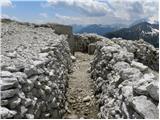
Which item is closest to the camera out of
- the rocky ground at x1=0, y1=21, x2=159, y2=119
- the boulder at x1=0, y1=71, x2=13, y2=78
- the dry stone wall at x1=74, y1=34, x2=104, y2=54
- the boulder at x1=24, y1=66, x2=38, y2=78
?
the rocky ground at x1=0, y1=21, x2=159, y2=119

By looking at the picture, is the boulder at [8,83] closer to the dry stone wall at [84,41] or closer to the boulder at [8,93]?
the boulder at [8,93]

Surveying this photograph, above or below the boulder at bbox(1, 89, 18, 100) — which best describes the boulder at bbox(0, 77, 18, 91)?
above

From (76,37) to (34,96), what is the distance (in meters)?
39.5

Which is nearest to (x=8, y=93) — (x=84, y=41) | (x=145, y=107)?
(x=145, y=107)

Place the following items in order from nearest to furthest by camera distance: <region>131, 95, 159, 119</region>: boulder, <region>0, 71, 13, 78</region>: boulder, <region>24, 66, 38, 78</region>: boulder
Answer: <region>131, 95, 159, 119</region>: boulder, <region>0, 71, 13, 78</region>: boulder, <region>24, 66, 38, 78</region>: boulder

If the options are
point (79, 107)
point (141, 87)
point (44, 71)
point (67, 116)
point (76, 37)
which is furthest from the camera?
point (76, 37)

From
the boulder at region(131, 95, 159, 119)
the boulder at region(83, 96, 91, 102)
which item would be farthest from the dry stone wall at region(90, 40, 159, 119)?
the boulder at region(83, 96, 91, 102)

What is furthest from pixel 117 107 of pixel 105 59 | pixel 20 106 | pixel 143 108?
pixel 105 59

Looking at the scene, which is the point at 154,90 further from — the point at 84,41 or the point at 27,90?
the point at 84,41

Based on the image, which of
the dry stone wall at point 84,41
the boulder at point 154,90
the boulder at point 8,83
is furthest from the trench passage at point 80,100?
the dry stone wall at point 84,41

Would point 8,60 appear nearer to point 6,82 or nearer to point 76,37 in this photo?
point 6,82

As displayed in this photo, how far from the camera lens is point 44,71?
12.5 metres

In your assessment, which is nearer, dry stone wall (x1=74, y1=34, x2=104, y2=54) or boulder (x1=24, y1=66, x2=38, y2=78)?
boulder (x1=24, y1=66, x2=38, y2=78)

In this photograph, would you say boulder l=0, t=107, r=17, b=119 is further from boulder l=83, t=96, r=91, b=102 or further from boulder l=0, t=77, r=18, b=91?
boulder l=83, t=96, r=91, b=102
